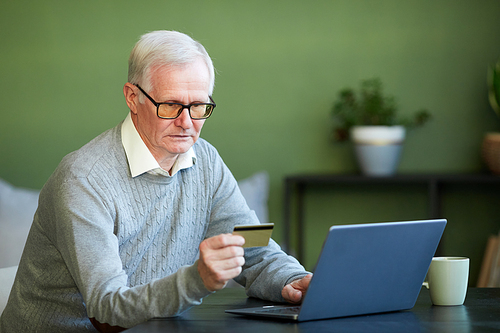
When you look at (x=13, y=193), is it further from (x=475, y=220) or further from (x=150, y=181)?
(x=475, y=220)

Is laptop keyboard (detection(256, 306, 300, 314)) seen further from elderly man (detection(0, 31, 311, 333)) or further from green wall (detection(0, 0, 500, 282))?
green wall (detection(0, 0, 500, 282))

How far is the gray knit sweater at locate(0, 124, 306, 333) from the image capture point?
43.9 inches

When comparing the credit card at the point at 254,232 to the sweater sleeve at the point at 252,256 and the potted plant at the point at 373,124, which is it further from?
the potted plant at the point at 373,124

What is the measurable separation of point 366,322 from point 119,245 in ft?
2.11

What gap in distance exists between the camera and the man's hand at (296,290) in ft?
4.13

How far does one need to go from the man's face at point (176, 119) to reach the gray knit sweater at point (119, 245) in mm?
75

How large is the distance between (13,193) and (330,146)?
165 centimetres

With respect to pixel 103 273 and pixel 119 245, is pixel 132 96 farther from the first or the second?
pixel 103 273

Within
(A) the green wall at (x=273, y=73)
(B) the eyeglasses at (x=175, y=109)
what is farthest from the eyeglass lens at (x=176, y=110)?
(A) the green wall at (x=273, y=73)

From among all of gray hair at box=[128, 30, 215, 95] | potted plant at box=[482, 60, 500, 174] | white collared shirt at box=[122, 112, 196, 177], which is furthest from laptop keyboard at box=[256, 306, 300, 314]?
potted plant at box=[482, 60, 500, 174]

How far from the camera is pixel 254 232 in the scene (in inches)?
41.3

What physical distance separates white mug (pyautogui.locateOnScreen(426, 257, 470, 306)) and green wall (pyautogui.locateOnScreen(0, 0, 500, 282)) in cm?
182

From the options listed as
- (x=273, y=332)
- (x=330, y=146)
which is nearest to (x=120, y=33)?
(x=330, y=146)

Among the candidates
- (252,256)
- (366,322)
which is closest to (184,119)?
(252,256)
